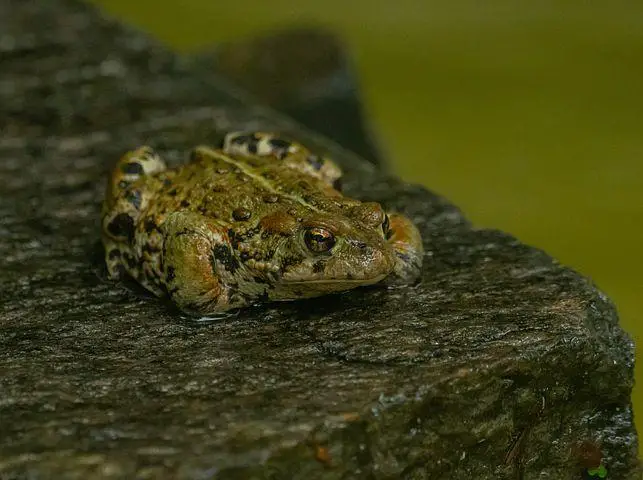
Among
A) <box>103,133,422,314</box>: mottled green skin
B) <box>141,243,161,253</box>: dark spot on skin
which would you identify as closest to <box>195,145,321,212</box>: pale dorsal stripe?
<box>103,133,422,314</box>: mottled green skin

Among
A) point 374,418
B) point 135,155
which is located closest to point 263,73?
point 135,155

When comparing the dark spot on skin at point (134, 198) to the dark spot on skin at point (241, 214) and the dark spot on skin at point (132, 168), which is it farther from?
the dark spot on skin at point (241, 214)

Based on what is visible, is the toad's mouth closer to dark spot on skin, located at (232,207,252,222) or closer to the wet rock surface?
the wet rock surface

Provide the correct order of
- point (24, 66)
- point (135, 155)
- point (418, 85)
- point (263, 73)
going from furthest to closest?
point (418, 85), point (263, 73), point (24, 66), point (135, 155)

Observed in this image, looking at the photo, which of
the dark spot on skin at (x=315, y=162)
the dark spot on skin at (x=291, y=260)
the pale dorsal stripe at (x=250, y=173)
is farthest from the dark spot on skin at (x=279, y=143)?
the dark spot on skin at (x=291, y=260)

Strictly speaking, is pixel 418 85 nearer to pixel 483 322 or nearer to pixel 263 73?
pixel 263 73

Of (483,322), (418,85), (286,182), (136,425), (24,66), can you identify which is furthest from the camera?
(418,85)
